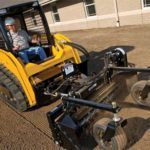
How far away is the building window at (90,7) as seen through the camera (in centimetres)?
1645

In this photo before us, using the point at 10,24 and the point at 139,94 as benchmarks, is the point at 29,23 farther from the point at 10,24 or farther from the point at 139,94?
the point at 139,94

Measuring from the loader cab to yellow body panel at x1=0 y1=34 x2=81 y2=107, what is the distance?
9.1 inches

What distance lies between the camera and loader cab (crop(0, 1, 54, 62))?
20.6 feet

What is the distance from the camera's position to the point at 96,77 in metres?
5.38

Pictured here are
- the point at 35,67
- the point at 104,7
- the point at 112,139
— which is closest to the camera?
the point at 112,139

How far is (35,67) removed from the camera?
19.6 ft

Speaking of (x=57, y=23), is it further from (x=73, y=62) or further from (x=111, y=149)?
(x=111, y=149)

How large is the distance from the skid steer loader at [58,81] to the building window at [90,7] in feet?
31.2

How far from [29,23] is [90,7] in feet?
31.8

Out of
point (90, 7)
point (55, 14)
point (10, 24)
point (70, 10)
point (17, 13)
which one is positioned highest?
point (17, 13)

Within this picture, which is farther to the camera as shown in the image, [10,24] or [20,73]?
[10,24]

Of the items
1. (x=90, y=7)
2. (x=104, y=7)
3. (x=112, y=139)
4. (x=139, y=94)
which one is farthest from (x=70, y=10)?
(x=112, y=139)

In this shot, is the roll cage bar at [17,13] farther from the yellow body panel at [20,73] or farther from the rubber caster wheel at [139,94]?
the rubber caster wheel at [139,94]

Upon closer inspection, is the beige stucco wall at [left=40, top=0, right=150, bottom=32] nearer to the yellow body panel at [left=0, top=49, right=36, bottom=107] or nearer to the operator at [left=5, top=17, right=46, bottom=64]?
the operator at [left=5, top=17, right=46, bottom=64]
